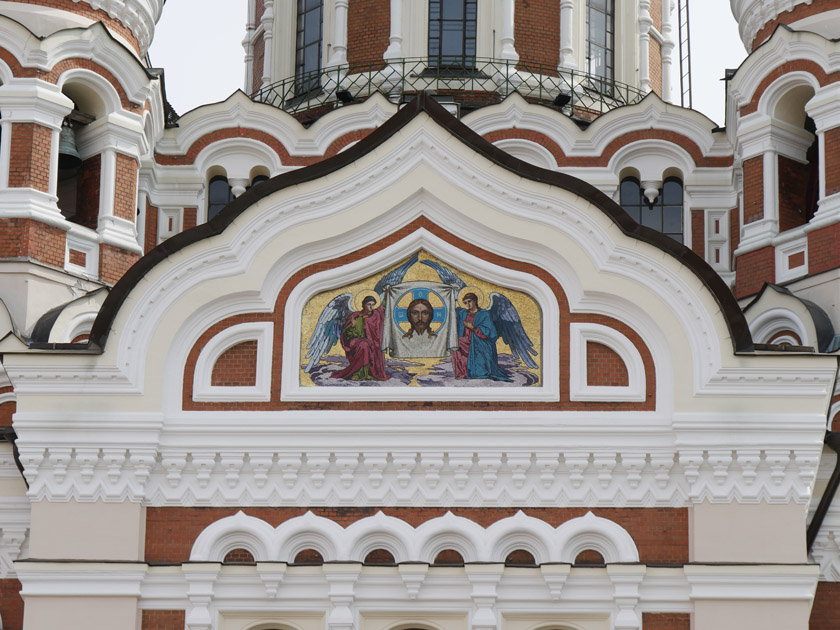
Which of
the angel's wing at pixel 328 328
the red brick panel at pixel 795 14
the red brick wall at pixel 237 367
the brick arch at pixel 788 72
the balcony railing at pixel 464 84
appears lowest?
the red brick wall at pixel 237 367

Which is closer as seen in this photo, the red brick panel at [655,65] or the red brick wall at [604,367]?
the red brick wall at [604,367]

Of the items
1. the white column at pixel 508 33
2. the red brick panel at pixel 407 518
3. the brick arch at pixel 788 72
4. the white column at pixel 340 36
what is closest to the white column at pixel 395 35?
the white column at pixel 340 36

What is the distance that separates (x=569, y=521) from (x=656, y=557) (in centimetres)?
75

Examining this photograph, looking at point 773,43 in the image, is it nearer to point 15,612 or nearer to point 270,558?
point 270,558

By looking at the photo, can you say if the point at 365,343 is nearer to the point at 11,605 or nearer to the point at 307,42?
the point at 11,605

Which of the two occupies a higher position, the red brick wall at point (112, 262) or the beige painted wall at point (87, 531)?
the red brick wall at point (112, 262)

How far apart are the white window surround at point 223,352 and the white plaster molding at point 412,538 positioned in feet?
3.30

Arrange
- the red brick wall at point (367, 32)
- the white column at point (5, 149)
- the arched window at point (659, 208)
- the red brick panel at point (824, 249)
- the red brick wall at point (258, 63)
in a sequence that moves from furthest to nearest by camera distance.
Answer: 1. the red brick wall at point (258, 63)
2. the red brick wall at point (367, 32)
3. the arched window at point (659, 208)
4. the white column at point (5, 149)
5. the red brick panel at point (824, 249)

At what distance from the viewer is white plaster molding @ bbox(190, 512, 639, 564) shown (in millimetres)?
Result: 14953

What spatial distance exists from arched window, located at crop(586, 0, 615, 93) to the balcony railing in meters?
0.39

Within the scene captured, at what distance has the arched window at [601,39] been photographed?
22109mm

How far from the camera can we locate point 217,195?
19.9 m

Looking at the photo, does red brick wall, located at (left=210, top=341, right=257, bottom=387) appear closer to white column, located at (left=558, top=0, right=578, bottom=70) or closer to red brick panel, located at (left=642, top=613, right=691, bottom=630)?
red brick panel, located at (left=642, top=613, right=691, bottom=630)

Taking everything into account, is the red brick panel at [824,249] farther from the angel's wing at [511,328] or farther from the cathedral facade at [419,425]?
the angel's wing at [511,328]
